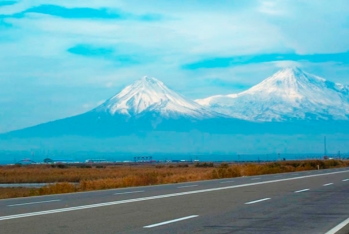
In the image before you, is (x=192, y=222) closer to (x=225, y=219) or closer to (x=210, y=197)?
(x=225, y=219)

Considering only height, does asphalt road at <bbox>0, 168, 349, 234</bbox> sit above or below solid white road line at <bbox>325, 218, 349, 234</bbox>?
above

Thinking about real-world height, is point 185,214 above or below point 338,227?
above

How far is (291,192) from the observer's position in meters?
24.3

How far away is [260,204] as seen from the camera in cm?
1892

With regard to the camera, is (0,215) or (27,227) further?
(0,215)

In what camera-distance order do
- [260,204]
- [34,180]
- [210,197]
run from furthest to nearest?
[34,180], [210,197], [260,204]

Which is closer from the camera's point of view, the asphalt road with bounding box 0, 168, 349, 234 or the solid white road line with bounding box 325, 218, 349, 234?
the solid white road line with bounding box 325, 218, 349, 234

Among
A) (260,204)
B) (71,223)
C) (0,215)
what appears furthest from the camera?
(260,204)

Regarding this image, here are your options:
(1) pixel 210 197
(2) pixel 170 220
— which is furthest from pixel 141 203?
(2) pixel 170 220

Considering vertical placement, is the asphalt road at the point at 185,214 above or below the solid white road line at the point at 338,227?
above

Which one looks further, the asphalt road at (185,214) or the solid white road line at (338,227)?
the asphalt road at (185,214)

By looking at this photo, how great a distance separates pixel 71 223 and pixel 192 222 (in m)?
2.65

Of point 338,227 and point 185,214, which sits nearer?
point 338,227

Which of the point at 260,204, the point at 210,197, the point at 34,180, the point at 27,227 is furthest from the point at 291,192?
the point at 34,180
